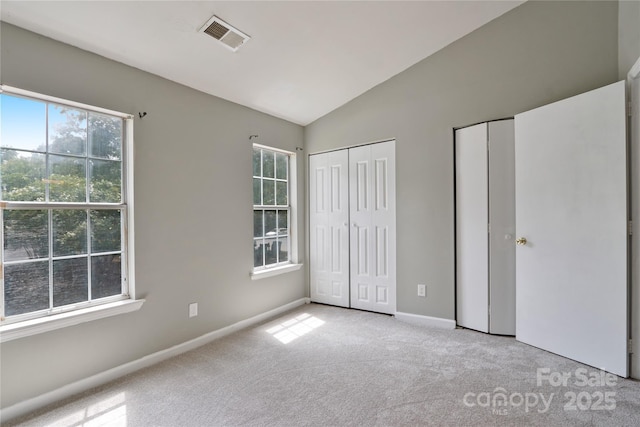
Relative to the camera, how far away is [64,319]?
6.68 ft

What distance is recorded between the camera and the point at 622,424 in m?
1.75

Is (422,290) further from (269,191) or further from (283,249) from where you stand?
(269,191)

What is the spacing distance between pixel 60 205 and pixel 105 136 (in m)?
0.62

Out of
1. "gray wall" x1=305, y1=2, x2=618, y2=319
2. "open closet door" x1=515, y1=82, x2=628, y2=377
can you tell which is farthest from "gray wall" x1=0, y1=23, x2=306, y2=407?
"open closet door" x1=515, y1=82, x2=628, y2=377

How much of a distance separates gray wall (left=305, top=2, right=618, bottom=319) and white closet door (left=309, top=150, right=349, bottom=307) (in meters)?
0.41

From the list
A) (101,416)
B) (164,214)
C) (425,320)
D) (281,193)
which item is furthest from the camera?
(281,193)

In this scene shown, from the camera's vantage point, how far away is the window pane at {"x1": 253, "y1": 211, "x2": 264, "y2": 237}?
3.57 m

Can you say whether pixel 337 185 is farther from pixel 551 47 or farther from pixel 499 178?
pixel 551 47

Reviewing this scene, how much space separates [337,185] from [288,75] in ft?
5.00

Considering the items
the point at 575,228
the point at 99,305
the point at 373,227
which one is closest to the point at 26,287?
the point at 99,305

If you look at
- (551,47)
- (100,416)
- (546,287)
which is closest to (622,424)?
(546,287)

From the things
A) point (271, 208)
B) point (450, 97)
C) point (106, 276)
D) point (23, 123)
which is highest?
point (450, 97)

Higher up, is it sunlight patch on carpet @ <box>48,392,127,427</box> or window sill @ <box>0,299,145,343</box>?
window sill @ <box>0,299,145,343</box>

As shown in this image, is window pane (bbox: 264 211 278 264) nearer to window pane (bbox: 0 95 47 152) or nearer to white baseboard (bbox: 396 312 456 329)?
white baseboard (bbox: 396 312 456 329)
